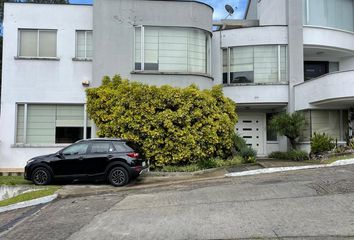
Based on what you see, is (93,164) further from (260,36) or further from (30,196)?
(260,36)

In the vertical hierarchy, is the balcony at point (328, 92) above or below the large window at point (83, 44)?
below

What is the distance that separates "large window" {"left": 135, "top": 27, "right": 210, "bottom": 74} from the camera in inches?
654

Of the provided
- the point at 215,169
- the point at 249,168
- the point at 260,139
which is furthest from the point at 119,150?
the point at 260,139

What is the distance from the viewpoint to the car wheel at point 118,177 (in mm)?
12688

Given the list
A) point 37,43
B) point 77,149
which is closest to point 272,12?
point 37,43

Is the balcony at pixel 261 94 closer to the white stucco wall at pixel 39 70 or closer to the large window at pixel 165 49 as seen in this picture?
the large window at pixel 165 49

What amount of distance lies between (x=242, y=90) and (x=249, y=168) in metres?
5.23

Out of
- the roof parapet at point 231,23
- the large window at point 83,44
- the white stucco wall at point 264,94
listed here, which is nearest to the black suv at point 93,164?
the large window at point 83,44

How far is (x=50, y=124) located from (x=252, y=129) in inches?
403

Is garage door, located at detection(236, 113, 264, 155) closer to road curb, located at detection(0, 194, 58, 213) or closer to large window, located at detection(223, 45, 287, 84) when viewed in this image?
large window, located at detection(223, 45, 287, 84)

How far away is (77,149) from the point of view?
13.0 m

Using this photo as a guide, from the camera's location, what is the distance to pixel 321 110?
59.1 feet

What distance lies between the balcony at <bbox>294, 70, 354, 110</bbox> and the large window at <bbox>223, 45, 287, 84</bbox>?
52.9 inches

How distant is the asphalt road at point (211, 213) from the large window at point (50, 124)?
21.2 ft
